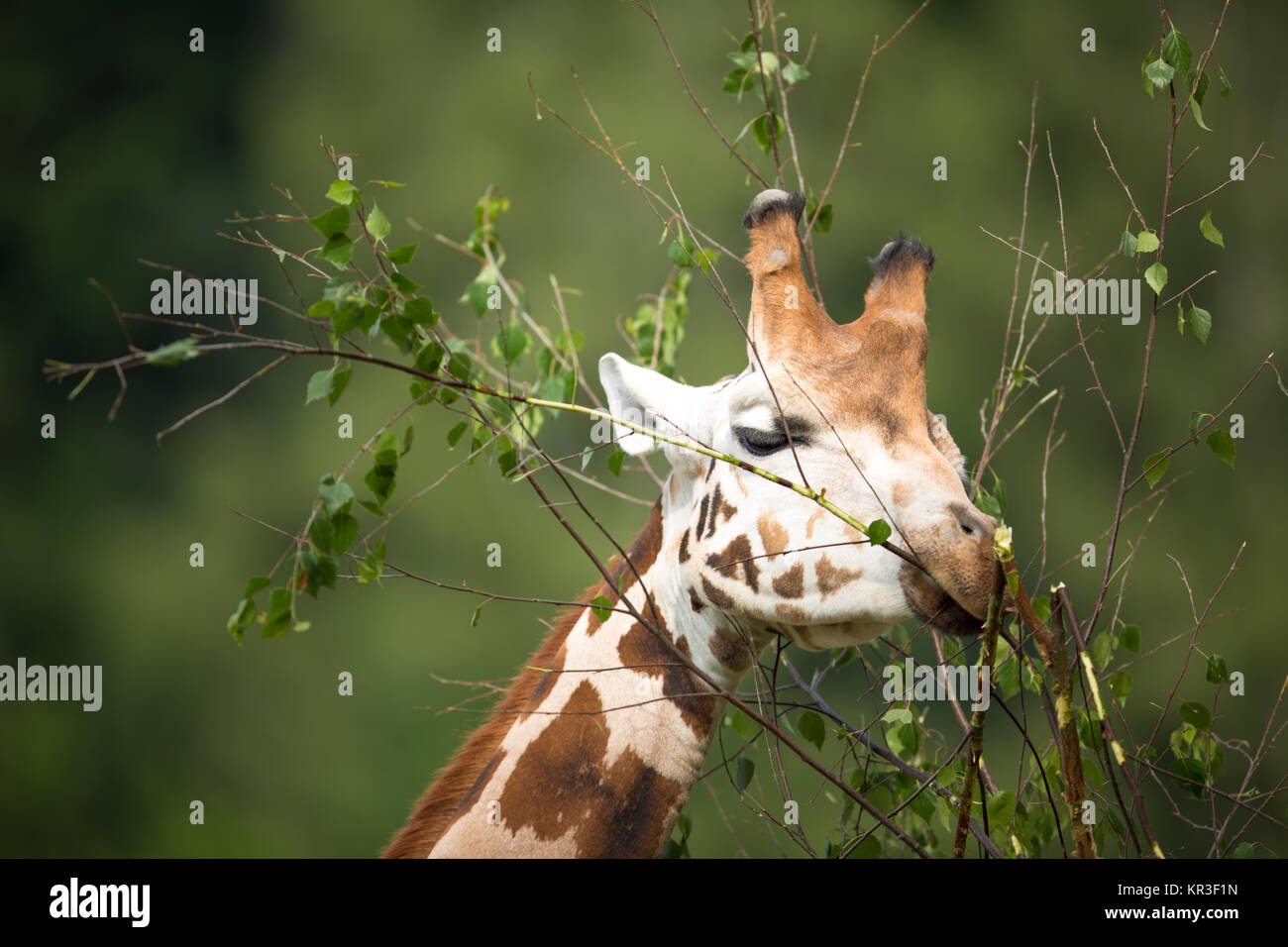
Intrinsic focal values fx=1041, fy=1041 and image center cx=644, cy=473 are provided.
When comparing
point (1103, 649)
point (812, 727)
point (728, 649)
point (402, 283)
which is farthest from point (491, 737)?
point (1103, 649)

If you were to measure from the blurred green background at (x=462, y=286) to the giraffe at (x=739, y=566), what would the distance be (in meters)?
3.05

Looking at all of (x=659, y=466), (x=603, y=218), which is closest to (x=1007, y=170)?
(x=603, y=218)

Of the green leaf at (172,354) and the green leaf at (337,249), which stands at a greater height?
the green leaf at (337,249)

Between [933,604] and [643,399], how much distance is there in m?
0.76

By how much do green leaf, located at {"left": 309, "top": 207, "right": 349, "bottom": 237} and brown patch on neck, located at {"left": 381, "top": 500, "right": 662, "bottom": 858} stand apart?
89 cm

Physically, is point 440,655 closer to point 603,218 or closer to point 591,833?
point 603,218

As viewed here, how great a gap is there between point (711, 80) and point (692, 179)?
0.53 meters

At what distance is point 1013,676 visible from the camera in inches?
86.8

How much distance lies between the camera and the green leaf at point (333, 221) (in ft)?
5.34

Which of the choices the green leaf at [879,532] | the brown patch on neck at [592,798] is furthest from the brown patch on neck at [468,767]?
the green leaf at [879,532]

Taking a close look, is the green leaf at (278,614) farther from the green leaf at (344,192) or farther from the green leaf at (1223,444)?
the green leaf at (1223,444)

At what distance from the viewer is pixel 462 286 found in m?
5.52

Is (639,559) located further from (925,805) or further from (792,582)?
(925,805)

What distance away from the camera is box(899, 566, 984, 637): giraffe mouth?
173 cm
